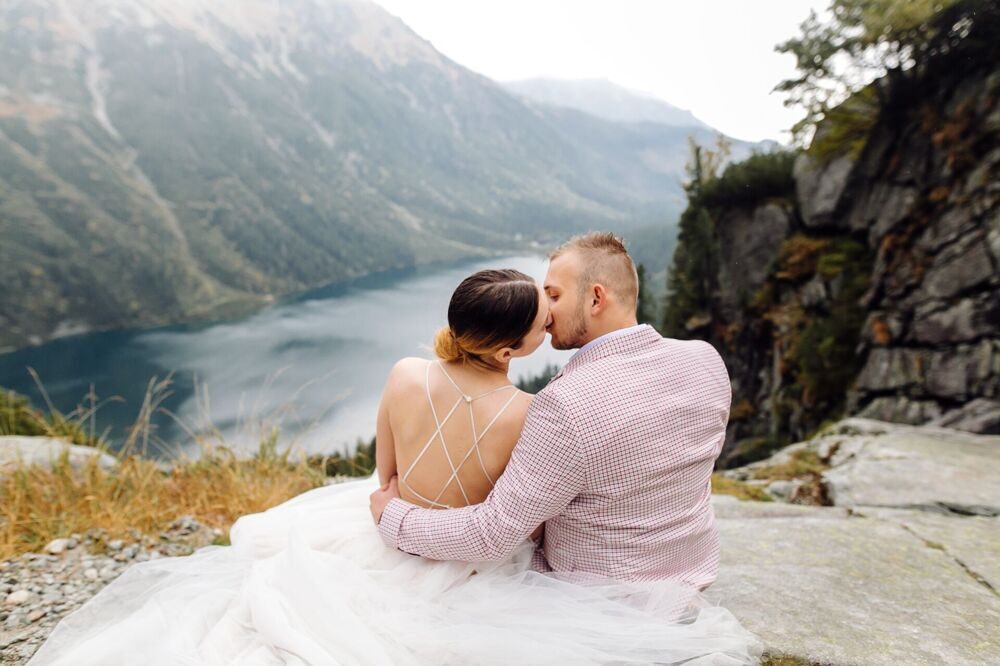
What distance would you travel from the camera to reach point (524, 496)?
1.95 meters

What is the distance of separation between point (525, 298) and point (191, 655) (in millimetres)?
1655

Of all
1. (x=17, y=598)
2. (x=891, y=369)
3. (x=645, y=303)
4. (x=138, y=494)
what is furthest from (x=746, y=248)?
(x=17, y=598)

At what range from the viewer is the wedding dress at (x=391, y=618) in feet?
6.45

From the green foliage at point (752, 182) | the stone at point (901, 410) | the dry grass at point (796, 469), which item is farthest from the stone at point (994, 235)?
the green foliage at point (752, 182)

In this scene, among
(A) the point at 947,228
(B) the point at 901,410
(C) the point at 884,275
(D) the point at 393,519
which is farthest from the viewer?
(C) the point at 884,275

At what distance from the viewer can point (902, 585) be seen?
9.12 feet

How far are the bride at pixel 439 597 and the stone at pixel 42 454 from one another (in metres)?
2.71

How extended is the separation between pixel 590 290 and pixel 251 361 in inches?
3050

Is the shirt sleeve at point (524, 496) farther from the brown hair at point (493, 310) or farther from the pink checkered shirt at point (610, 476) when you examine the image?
the brown hair at point (493, 310)

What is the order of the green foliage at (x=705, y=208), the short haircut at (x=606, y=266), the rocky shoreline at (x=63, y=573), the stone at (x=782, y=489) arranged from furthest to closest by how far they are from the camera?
the green foliage at (x=705, y=208), the stone at (x=782, y=489), the rocky shoreline at (x=63, y=573), the short haircut at (x=606, y=266)

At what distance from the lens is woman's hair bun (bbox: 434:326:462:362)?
2170 millimetres

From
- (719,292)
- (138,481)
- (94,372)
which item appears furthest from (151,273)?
(138,481)

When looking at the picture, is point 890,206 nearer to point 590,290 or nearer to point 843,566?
point 843,566

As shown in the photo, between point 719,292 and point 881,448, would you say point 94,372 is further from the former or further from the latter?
point 881,448
